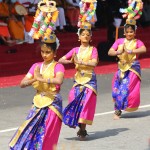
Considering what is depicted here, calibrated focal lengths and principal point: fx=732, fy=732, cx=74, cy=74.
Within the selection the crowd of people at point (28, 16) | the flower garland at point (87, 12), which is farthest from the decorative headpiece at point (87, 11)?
the crowd of people at point (28, 16)

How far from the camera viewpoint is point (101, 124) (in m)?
11.4

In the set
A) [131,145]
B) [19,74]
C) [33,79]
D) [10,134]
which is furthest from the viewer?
[19,74]

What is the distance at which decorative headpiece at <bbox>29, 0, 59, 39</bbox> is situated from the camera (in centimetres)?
873

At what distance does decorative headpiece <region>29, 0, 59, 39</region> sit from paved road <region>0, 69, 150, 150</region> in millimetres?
1723

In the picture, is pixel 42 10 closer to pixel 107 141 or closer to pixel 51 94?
pixel 51 94

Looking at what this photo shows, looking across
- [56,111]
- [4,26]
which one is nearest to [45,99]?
[56,111]

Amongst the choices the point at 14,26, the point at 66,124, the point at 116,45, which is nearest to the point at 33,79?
the point at 66,124

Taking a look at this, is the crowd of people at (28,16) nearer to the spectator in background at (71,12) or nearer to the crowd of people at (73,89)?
the spectator in background at (71,12)

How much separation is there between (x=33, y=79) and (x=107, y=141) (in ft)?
6.97

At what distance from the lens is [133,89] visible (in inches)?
472

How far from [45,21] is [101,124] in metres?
3.05

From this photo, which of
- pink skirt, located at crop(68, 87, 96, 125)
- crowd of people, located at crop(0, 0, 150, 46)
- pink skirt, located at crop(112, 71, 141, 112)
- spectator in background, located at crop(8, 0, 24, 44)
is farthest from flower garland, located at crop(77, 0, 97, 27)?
spectator in background, located at crop(8, 0, 24, 44)

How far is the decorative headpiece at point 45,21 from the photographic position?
28.7ft

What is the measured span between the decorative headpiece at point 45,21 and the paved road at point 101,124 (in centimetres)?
172
